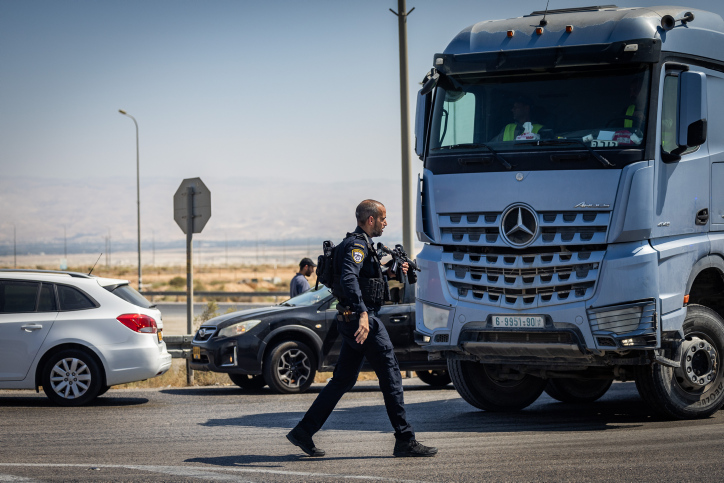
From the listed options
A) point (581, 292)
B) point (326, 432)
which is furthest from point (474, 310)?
point (326, 432)

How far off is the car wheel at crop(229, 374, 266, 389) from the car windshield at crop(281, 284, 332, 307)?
118cm

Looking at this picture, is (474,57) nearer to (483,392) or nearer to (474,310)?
(474,310)

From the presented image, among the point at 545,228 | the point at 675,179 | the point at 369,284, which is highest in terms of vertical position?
the point at 675,179

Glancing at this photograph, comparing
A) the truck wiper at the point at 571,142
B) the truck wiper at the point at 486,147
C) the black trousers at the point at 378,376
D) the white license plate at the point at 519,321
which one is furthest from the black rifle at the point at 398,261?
the truck wiper at the point at 571,142

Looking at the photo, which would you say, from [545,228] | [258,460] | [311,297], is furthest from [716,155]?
[311,297]

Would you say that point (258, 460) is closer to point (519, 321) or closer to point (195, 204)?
point (519, 321)

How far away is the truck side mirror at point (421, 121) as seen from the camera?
32.8 ft

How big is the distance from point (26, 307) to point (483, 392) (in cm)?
562

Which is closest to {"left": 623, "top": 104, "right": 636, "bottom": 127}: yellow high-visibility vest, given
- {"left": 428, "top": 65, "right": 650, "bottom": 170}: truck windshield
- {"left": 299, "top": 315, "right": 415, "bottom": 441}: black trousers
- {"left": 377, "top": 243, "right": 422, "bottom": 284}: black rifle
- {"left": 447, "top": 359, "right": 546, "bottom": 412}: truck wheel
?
{"left": 428, "top": 65, "right": 650, "bottom": 170}: truck windshield

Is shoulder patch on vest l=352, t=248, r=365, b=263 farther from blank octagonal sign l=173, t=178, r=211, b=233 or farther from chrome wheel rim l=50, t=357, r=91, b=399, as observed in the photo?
blank octagonal sign l=173, t=178, r=211, b=233

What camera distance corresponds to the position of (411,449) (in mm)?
7723

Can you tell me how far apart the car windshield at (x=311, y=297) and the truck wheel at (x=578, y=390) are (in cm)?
343

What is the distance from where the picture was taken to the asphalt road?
7.12 m

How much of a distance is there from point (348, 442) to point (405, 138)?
8146mm
